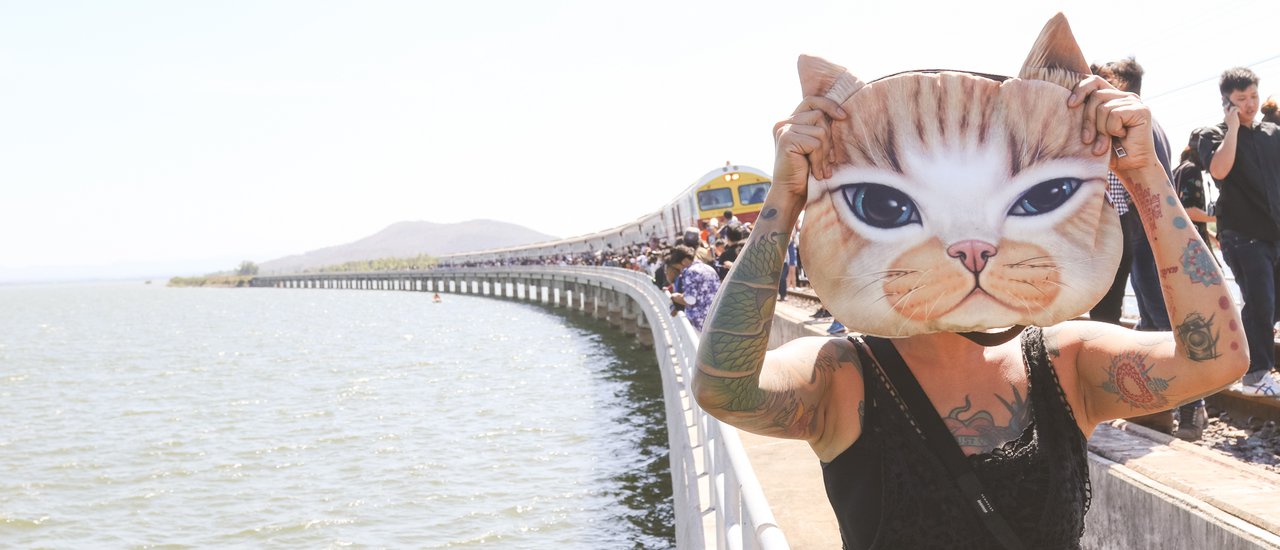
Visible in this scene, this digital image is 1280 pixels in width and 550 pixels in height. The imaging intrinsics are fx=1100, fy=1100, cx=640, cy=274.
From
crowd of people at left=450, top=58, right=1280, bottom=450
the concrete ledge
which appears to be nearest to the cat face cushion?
the concrete ledge

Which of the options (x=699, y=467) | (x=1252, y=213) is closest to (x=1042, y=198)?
(x=1252, y=213)

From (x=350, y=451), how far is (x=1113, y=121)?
20.0 meters

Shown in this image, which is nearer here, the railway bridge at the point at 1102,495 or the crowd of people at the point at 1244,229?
the railway bridge at the point at 1102,495

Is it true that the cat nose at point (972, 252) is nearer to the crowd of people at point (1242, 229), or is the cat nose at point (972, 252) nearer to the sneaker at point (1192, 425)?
the crowd of people at point (1242, 229)

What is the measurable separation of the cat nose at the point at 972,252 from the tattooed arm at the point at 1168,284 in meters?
0.31

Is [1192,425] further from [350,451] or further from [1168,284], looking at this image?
[350,451]

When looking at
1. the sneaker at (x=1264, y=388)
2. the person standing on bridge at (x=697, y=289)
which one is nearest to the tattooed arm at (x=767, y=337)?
the sneaker at (x=1264, y=388)

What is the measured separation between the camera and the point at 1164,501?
3832 millimetres

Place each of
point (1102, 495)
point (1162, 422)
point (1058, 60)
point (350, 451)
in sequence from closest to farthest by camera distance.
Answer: point (1058, 60) → point (1102, 495) → point (1162, 422) → point (350, 451)

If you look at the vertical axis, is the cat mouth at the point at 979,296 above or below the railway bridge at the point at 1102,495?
above

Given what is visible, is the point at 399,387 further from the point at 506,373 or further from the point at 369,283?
the point at 369,283

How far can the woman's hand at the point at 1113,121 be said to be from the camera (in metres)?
2.12

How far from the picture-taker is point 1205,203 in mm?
6152

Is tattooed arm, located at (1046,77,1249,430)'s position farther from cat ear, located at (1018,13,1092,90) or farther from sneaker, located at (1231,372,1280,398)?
sneaker, located at (1231,372,1280,398)
